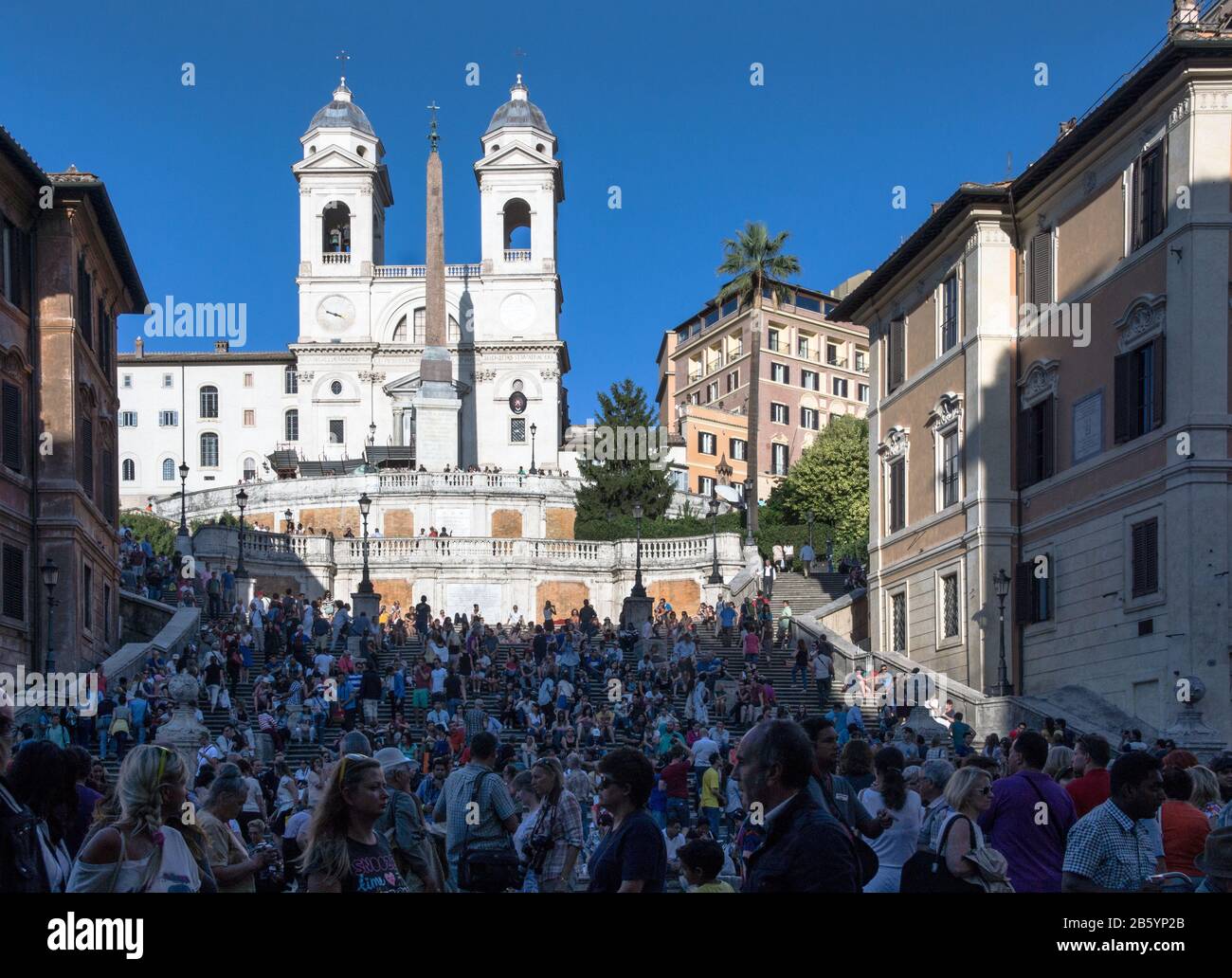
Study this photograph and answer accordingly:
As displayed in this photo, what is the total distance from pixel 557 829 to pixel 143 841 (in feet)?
13.5

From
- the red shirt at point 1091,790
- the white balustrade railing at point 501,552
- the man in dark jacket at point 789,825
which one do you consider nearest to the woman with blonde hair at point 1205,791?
the red shirt at point 1091,790

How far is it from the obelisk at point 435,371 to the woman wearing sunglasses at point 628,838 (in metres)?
75.7

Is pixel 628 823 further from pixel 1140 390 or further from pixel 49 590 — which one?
pixel 49 590

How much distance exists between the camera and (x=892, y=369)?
42.4 meters

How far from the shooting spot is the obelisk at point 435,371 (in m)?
87.4

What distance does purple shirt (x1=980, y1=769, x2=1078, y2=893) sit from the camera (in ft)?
32.8

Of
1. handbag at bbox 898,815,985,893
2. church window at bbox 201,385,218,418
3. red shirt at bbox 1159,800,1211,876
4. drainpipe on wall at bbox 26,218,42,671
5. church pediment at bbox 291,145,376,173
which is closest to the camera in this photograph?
handbag at bbox 898,815,985,893

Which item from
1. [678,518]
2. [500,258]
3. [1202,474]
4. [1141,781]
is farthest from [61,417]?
[500,258]

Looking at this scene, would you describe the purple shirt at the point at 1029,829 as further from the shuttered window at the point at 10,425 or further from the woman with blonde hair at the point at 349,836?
the shuttered window at the point at 10,425

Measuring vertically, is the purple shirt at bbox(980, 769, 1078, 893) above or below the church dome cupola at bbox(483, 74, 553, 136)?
below

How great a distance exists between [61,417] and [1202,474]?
68.6 ft

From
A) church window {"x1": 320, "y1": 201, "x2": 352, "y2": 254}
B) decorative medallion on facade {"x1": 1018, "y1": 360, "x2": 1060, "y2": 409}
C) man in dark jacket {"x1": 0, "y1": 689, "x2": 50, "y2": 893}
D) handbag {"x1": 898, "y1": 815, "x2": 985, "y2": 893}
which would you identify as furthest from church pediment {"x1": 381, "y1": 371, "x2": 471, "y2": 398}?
man in dark jacket {"x1": 0, "y1": 689, "x2": 50, "y2": 893}

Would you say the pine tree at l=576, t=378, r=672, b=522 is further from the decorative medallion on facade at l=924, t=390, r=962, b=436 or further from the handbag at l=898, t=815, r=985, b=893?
the handbag at l=898, t=815, r=985, b=893

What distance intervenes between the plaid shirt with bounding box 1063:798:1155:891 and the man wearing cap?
3.25 meters
